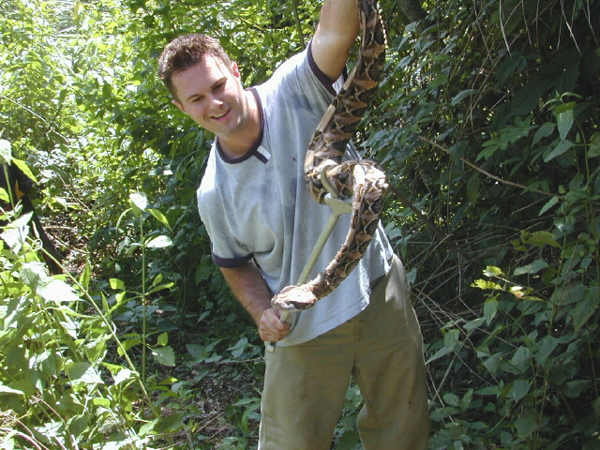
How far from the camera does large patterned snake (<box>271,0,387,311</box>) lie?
2.36 m

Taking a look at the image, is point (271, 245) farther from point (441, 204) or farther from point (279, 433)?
point (441, 204)

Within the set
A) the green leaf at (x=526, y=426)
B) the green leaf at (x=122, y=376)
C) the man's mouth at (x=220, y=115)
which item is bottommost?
the green leaf at (x=526, y=426)

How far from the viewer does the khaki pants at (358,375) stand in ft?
10.4

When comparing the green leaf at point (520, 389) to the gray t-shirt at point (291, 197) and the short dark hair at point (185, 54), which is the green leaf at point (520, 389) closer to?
the gray t-shirt at point (291, 197)

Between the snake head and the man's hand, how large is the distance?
0.38 metres

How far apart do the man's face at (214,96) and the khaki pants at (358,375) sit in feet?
3.39

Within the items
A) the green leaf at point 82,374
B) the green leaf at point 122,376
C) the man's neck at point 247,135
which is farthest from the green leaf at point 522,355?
the green leaf at point 82,374

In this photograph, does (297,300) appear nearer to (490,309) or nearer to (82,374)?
(490,309)

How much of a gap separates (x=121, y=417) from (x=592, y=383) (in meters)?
2.32

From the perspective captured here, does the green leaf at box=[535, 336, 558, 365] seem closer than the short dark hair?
Yes

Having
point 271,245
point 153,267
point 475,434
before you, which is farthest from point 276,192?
point 153,267

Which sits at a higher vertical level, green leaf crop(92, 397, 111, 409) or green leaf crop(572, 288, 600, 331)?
green leaf crop(92, 397, 111, 409)

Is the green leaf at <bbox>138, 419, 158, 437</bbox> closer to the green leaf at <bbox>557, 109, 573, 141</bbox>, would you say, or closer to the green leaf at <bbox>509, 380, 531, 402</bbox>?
the green leaf at <bbox>509, 380, 531, 402</bbox>

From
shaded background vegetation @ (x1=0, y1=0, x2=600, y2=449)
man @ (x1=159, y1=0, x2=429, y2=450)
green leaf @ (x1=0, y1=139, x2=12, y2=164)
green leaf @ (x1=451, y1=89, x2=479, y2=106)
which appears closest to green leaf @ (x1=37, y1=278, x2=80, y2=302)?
shaded background vegetation @ (x1=0, y1=0, x2=600, y2=449)
